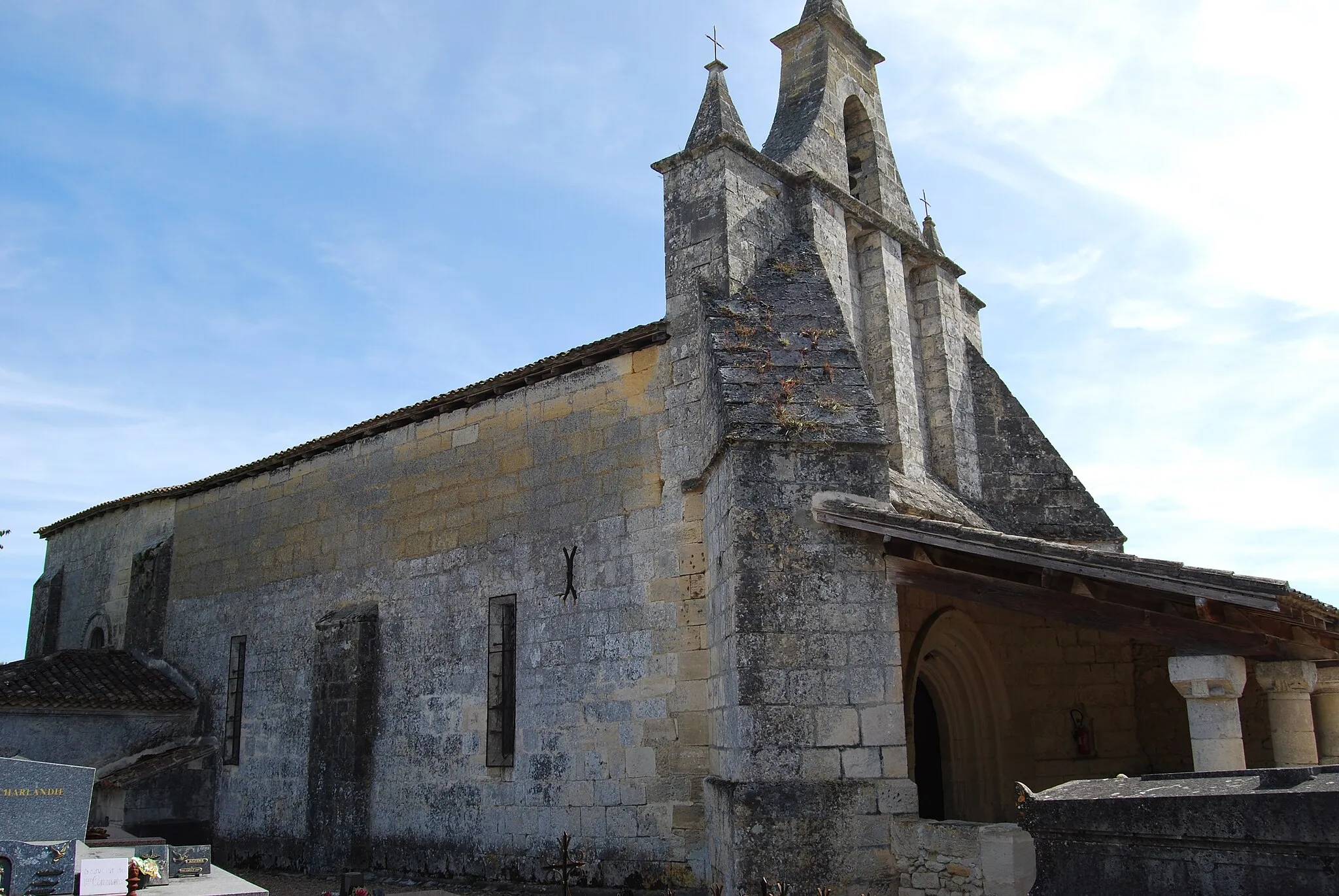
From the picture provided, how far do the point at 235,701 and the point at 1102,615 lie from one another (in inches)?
417

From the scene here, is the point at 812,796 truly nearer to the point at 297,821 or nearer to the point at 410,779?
the point at 410,779

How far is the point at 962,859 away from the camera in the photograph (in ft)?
20.1

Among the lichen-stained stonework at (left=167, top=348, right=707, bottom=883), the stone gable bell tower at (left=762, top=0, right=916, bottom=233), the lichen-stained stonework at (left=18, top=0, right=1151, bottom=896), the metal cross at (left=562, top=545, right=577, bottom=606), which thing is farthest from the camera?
the stone gable bell tower at (left=762, top=0, right=916, bottom=233)

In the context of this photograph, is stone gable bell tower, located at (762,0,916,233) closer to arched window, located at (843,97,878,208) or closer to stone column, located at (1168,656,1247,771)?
arched window, located at (843,97,878,208)

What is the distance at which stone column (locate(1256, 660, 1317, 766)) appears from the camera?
252 inches

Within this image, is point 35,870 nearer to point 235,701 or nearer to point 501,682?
point 501,682

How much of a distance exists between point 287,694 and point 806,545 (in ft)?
24.9

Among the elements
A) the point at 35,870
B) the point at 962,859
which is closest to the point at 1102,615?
the point at 962,859

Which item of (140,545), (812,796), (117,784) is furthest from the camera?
(140,545)

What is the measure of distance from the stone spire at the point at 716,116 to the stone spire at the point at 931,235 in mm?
3428

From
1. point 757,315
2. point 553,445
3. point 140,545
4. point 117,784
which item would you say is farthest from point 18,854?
point 140,545

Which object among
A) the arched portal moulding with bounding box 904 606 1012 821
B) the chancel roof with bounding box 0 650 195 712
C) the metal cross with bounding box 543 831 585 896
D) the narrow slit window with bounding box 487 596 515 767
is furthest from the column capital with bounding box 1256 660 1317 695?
the chancel roof with bounding box 0 650 195 712

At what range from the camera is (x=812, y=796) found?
21.7 ft

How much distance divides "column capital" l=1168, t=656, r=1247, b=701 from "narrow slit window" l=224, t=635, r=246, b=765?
10.6 metres
